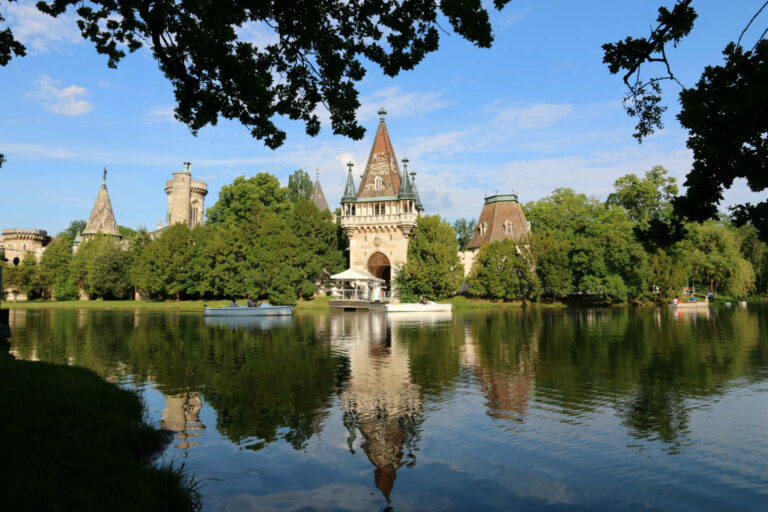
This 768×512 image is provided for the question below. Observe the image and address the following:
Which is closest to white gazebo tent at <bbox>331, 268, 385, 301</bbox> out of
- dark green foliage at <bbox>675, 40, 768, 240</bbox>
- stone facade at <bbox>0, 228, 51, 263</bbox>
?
dark green foliage at <bbox>675, 40, 768, 240</bbox>

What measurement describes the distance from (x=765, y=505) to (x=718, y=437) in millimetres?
2341

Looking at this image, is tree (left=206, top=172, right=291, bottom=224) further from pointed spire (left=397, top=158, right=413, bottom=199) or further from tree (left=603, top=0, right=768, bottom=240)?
tree (left=603, top=0, right=768, bottom=240)

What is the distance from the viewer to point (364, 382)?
36.7 feet

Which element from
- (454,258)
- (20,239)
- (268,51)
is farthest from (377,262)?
(20,239)

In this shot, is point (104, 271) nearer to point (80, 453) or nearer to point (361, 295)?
point (361, 295)

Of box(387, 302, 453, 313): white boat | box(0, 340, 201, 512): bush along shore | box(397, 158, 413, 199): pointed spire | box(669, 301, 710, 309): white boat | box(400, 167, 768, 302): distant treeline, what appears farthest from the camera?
box(397, 158, 413, 199): pointed spire

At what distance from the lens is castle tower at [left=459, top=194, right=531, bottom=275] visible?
5812 centimetres

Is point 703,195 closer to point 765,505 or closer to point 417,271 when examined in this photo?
point 765,505

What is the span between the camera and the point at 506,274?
166 ft

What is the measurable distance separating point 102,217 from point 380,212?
4353 cm

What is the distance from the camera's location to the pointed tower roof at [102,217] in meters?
72.7

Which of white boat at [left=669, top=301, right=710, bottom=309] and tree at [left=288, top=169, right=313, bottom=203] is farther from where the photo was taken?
tree at [left=288, top=169, right=313, bottom=203]

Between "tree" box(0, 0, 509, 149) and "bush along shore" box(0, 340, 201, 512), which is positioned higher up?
"tree" box(0, 0, 509, 149)

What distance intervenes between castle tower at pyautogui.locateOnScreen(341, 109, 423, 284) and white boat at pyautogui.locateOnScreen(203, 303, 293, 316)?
20.1 meters
